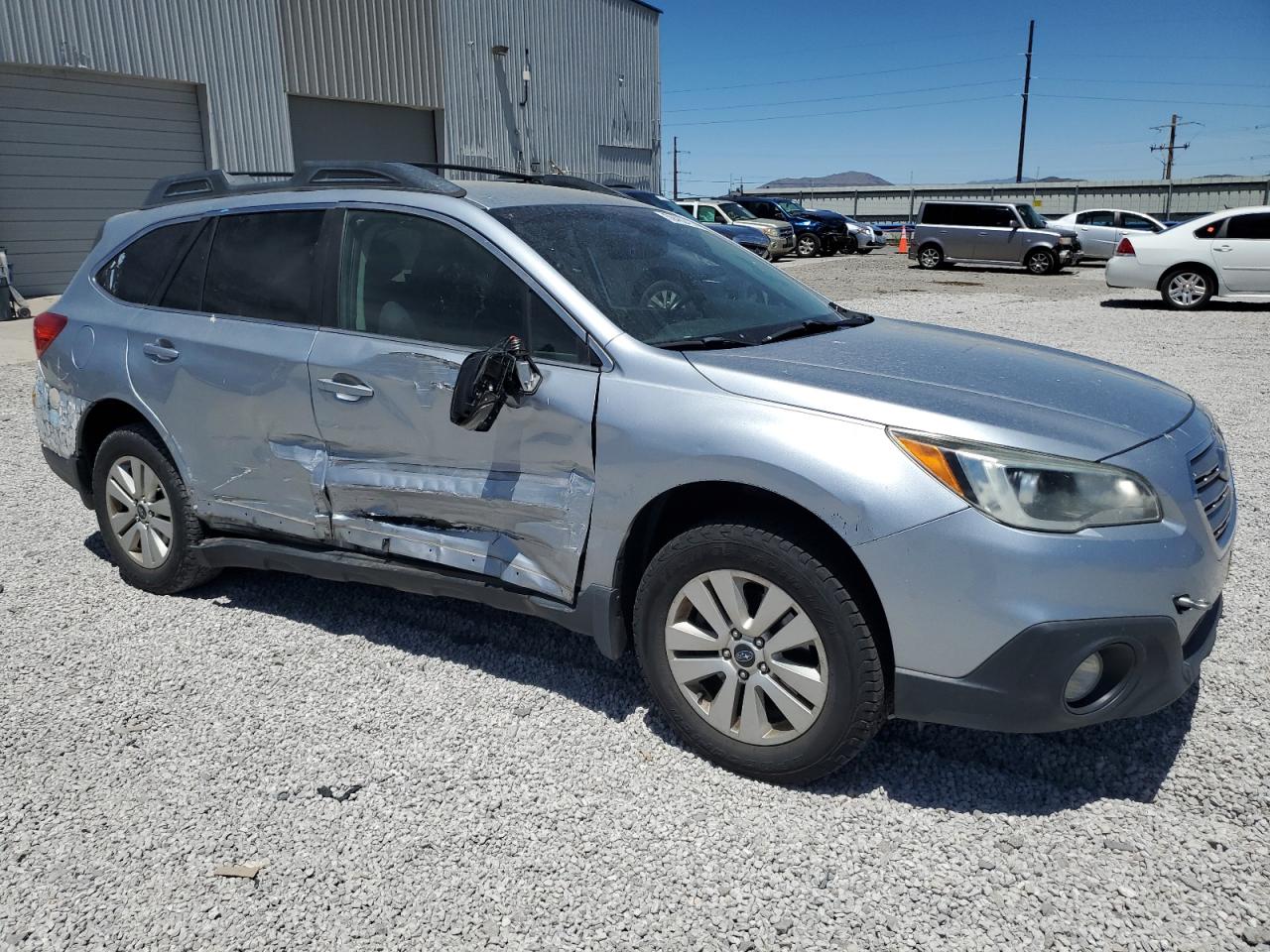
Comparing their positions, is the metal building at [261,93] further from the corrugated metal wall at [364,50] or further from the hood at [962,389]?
the hood at [962,389]

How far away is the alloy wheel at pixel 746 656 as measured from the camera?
2.81 metres

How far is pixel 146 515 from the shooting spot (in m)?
4.41

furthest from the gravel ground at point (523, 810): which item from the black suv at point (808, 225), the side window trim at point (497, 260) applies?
the black suv at point (808, 225)

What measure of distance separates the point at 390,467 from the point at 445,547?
0.35 m

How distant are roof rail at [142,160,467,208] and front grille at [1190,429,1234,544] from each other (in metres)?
2.52

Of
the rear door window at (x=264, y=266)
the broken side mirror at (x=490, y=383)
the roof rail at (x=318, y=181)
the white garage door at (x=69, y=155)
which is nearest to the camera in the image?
the broken side mirror at (x=490, y=383)

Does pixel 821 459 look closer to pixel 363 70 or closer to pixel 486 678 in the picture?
pixel 486 678

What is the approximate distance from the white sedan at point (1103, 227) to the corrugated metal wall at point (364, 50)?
Answer: 17614 millimetres

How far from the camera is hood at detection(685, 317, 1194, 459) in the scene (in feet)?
8.69

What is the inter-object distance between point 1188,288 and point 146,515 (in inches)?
636

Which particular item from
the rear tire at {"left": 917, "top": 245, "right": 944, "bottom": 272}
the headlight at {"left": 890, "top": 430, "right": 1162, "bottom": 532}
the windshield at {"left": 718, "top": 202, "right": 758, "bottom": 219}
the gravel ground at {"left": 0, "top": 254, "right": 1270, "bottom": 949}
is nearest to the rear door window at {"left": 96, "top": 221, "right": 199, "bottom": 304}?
the gravel ground at {"left": 0, "top": 254, "right": 1270, "bottom": 949}

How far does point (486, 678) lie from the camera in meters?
3.69

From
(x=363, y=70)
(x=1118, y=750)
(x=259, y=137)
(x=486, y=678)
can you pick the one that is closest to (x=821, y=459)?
(x=1118, y=750)

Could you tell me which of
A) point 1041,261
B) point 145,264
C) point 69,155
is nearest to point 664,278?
point 145,264
